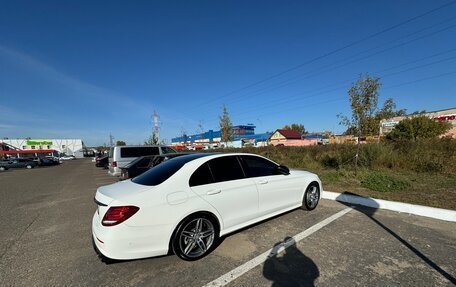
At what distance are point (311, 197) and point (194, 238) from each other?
3.25 meters

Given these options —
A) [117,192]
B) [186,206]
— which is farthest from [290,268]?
[117,192]

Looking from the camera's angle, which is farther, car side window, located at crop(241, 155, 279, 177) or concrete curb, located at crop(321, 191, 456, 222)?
concrete curb, located at crop(321, 191, 456, 222)

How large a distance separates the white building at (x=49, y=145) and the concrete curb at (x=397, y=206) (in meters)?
90.7

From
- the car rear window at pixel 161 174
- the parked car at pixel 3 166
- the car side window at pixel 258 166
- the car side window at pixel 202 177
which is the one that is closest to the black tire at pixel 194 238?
the car side window at pixel 202 177

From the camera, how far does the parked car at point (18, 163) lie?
1169 inches

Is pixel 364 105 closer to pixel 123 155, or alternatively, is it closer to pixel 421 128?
pixel 123 155

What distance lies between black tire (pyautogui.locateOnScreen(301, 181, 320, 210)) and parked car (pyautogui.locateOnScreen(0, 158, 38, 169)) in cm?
3904

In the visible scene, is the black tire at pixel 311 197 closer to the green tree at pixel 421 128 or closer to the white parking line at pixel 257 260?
the white parking line at pixel 257 260

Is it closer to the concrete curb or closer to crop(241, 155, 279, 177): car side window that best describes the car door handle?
crop(241, 155, 279, 177): car side window

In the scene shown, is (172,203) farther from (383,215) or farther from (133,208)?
(383,215)

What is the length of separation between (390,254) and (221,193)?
8.75 feet

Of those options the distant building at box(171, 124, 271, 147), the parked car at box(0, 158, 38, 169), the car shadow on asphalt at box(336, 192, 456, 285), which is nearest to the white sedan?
the car shadow on asphalt at box(336, 192, 456, 285)

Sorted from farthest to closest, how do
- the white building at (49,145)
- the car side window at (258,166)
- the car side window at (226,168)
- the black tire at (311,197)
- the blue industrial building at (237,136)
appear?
the white building at (49,145) → the blue industrial building at (237,136) → the black tire at (311,197) → the car side window at (258,166) → the car side window at (226,168)

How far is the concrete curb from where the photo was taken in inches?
184
